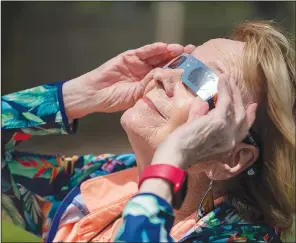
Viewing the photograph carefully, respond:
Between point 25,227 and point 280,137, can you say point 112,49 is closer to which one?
point 25,227

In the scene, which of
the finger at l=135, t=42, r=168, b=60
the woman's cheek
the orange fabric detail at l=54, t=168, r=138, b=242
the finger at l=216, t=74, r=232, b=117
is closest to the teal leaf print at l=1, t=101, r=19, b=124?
the orange fabric detail at l=54, t=168, r=138, b=242

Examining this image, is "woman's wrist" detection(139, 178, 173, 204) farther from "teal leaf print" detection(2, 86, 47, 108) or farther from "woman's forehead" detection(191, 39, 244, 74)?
"teal leaf print" detection(2, 86, 47, 108)

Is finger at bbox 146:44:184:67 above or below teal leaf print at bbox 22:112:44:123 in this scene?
above

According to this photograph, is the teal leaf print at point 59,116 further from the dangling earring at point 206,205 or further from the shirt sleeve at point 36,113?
the dangling earring at point 206,205

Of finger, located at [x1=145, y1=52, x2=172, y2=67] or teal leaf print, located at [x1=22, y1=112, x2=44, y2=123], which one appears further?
teal leaf print, located at [x1=22, y1=112, x2=44, y2=123]

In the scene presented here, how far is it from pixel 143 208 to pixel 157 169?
137 mm

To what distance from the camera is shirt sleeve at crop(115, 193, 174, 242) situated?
1.79 metres

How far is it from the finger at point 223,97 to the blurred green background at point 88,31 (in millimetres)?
5738

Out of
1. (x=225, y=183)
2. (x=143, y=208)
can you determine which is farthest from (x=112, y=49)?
(x=143, y=208)

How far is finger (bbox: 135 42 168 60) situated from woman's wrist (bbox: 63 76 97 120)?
0.30 meters

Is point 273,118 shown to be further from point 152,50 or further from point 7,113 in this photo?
point 7,113

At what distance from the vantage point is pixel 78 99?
9.73 feet

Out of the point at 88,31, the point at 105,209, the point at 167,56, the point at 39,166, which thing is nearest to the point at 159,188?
the point at 105,209

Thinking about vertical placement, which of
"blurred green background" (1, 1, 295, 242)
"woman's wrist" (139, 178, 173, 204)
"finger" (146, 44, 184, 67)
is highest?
"finger" (146, 44, 184, 67)
